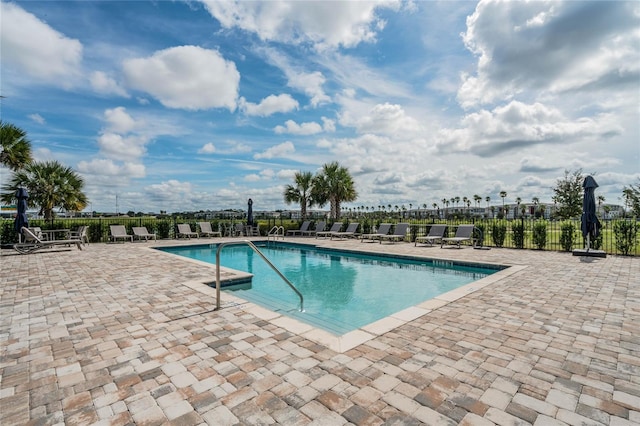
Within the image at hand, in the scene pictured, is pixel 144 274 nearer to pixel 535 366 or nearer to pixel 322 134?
pixel 535 366

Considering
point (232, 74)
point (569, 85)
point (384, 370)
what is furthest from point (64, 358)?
point (569, 85)

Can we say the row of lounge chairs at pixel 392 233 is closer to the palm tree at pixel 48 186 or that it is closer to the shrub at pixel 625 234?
the shrub at pixel 625 234

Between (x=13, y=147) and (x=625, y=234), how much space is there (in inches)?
849

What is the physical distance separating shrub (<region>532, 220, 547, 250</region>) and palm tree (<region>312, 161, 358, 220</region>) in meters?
13.1

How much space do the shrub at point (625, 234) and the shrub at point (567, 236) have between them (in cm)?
111

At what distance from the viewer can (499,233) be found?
12797 millimetres

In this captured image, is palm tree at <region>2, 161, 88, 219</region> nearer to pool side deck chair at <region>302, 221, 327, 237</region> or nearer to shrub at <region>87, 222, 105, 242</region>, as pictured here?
shrub at <region>87, 222, 105, 242</region>

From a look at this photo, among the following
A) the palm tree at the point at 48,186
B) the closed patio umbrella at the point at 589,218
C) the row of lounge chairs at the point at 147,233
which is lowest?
the row of lounge chairs at the point at 147,233

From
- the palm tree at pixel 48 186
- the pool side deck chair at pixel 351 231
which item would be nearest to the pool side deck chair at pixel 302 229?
the pool side deck chair at pixel 351 231

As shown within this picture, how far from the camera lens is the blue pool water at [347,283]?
570cm

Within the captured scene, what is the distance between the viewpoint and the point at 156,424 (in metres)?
2.03

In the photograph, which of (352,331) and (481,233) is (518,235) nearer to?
(481,233)

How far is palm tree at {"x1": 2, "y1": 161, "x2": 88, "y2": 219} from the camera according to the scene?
14.6 meters

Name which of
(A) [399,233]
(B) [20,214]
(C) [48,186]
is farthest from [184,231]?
(A) [399,233]
